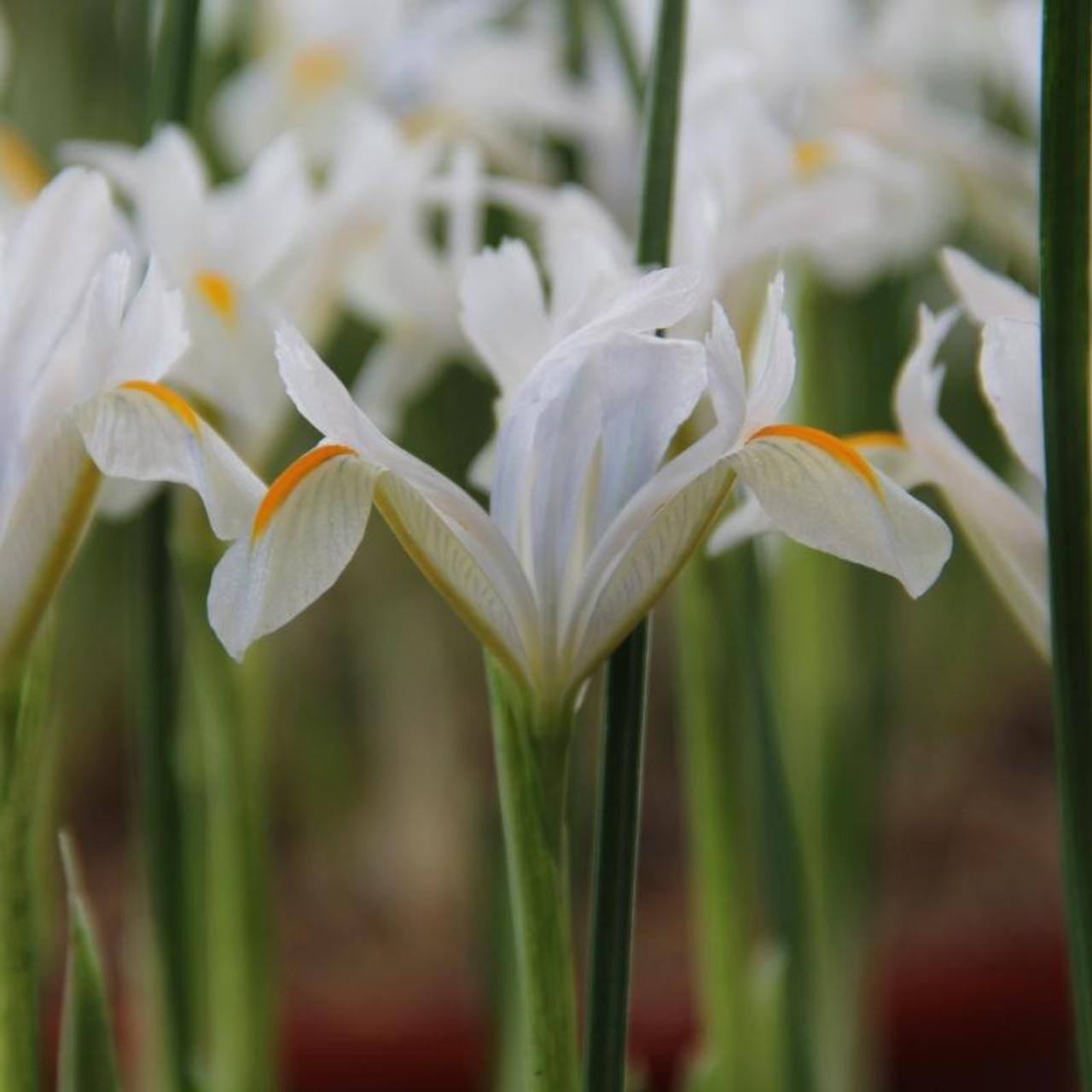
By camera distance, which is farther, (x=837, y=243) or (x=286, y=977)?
(x=286, y=977)

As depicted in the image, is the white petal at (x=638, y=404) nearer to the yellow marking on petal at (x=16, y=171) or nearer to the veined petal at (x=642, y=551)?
the veined petal at (x=642, y=551)

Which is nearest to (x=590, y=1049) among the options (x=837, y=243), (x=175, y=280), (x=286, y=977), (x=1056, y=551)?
(x=1056, y=551)

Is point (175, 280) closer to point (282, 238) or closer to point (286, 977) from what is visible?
point (282, 238)

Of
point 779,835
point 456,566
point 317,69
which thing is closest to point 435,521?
point 456,566

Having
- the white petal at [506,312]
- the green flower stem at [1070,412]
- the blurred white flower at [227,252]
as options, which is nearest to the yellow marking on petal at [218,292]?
the blurred white flower at [227,252]

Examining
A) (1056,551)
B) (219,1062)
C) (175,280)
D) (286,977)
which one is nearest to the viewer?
(1056,551)

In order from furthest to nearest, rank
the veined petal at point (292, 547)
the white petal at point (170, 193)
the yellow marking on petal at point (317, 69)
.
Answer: the yellow marking on petal at point (317, 69) → the white petal at point (170, 193) → the veined petal at point (292, 547)

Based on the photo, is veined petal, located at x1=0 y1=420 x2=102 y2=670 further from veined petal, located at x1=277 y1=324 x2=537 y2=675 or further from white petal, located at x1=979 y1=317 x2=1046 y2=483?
white petal, located at x1=979 y1=317 x2=1046 y2=483

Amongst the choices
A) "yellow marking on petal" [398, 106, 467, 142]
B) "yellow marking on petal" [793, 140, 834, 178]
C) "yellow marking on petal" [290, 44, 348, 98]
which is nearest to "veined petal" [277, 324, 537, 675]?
"yellow marking on petal" [793, 140, 834, 178]
